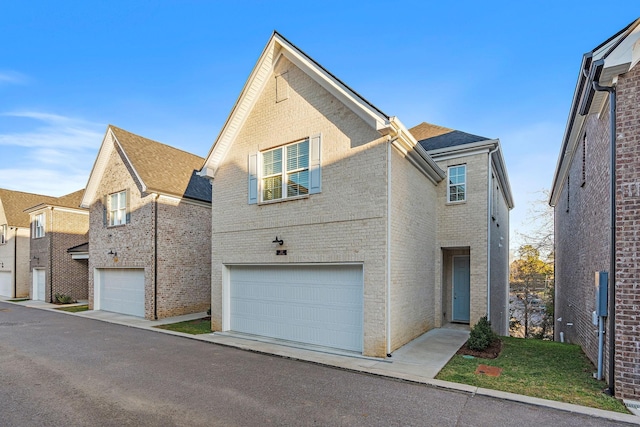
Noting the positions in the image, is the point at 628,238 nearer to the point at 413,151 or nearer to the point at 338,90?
the point at 413,151

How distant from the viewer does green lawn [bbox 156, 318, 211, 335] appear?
1138 cm

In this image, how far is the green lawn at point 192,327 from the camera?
11.4 m

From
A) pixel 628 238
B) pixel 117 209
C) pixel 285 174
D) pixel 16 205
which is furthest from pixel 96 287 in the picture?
pixel 628 238

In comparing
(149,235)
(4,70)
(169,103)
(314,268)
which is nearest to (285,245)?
(314,268)

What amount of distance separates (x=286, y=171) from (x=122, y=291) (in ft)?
37.0

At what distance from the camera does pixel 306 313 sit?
9.30 meters

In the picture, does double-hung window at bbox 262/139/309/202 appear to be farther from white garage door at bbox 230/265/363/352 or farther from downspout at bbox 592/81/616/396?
downspout at bbox 592/81/616/396

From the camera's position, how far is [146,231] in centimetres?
1445

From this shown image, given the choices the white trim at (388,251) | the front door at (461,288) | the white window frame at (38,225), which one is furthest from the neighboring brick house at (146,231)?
the front door at (461,288)

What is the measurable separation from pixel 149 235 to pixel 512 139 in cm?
1589

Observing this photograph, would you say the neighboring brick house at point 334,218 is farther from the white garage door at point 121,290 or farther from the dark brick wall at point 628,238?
the white garage door at point 121,290

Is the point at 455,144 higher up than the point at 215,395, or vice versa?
the point at 455,144

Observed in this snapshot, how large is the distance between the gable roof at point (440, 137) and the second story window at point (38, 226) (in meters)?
24.1

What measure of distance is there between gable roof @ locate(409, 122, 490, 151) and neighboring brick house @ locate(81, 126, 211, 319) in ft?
34.2
